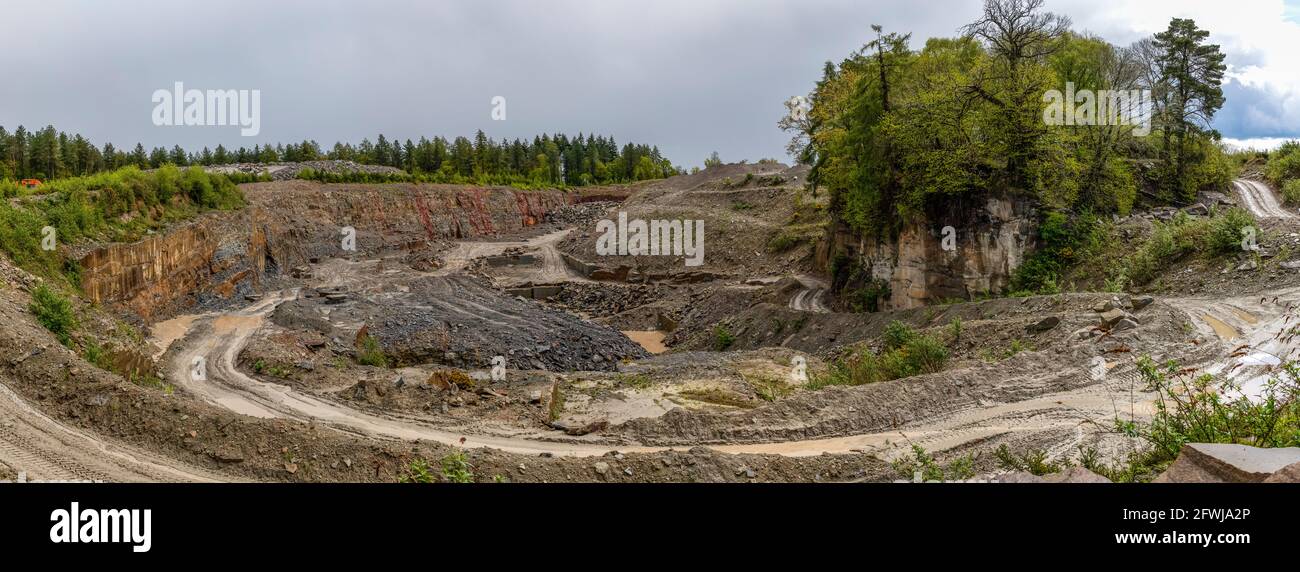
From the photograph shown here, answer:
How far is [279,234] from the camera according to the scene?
47438 millimetres

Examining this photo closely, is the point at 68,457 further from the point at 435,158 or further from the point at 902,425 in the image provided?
the point at 435,158

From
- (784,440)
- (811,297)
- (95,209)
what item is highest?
(95,209)

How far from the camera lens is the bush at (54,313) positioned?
18.9 meters

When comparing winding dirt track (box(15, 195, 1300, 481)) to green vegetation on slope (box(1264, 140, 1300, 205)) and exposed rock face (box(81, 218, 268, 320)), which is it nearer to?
exposed rock face (box(81, 218, 268, 320))

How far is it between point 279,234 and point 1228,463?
50.4 m

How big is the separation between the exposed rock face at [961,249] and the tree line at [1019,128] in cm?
61

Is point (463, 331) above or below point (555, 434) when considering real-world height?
above

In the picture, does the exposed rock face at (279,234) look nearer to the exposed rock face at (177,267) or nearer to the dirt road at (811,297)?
the exposed rock face at (177,267)

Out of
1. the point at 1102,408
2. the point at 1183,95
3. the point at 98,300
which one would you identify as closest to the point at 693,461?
the point at 1102,408

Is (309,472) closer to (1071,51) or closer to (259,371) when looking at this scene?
(259,371)

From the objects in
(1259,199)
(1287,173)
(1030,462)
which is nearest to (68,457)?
(1030,462)

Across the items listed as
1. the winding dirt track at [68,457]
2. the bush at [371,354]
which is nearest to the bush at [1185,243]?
the bush at [371,354]

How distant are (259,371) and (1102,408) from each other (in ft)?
71.4

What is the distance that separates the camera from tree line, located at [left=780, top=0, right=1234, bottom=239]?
25812 millimetres
